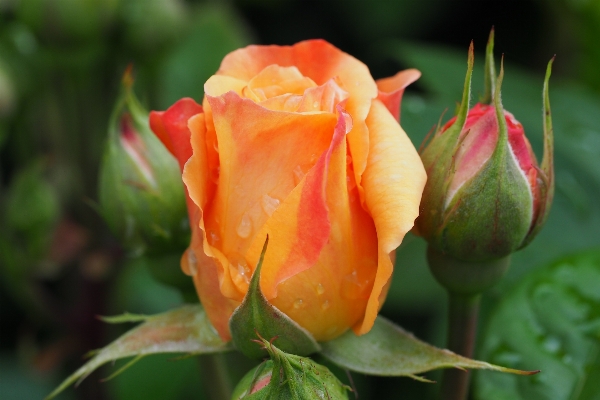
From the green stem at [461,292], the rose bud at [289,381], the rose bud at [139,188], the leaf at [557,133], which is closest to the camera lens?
the rose bud at [289,381]

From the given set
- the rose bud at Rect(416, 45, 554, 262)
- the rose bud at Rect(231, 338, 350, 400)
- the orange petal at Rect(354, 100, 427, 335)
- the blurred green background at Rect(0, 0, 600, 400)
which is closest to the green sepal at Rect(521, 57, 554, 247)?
the rose bud at Rect(416, 45, 554, 262)

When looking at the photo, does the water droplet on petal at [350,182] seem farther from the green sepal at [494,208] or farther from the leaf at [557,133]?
the leaf at [557,133]

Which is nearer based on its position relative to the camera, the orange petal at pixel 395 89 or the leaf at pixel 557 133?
the orange petal at pixel 395 89

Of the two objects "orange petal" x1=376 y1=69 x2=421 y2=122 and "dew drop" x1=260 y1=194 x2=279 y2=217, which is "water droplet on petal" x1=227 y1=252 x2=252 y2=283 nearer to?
"dew drop" x1=260 y1=194 x2=279 y2=217

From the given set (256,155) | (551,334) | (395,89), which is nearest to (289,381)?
(256,155)

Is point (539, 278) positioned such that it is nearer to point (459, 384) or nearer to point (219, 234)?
point (459, 384)

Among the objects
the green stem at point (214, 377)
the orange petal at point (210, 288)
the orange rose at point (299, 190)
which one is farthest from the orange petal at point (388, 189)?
the green stem at point (214, 377)

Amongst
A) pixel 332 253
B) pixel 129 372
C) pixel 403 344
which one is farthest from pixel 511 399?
pixel 129 372
